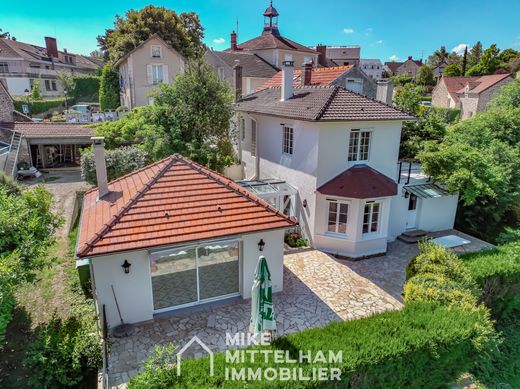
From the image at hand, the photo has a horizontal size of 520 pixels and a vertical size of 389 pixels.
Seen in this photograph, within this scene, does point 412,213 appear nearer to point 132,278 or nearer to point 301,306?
point 301,306

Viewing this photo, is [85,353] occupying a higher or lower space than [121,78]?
lower

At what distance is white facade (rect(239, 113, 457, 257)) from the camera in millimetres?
18797

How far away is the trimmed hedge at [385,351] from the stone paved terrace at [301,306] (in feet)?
11.8

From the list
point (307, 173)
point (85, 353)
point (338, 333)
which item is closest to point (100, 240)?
point (85, 353)

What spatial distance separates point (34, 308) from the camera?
1548 cm

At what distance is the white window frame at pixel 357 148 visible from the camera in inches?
755

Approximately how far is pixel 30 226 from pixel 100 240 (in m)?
3.05

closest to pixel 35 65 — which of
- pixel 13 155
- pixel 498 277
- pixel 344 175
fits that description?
pixel 13 155

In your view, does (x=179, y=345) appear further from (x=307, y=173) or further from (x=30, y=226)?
(x=307, y=173)

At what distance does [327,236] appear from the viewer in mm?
19719

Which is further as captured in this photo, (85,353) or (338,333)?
(85,353)

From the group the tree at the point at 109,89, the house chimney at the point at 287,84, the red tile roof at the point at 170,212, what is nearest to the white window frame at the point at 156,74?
the tree at the point at 109,89

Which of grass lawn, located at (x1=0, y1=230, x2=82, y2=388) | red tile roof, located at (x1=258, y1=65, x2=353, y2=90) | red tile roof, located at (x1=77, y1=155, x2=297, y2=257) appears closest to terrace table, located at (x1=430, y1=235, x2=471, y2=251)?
red tile roof, located at (x1=77, y1=155, x2=297, y2=257)

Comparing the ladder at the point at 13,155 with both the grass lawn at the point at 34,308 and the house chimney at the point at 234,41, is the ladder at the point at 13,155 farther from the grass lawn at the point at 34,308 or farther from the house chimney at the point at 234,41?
the house chimney at the point at 234,41
